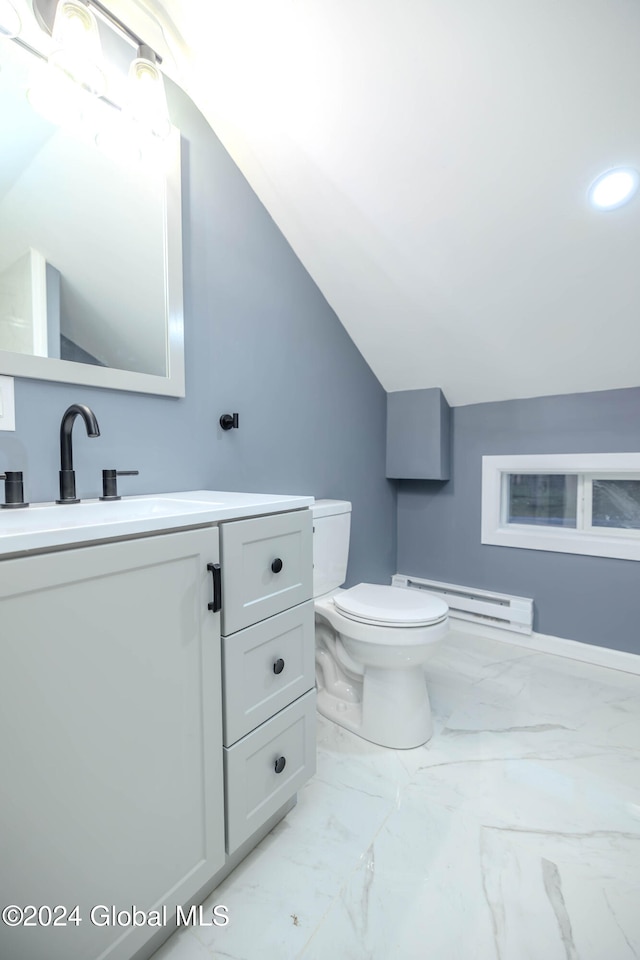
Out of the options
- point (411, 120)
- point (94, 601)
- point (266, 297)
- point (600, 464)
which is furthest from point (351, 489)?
point (94, 601)

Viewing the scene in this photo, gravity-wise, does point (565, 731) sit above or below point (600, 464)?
below

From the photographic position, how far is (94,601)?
688 mm

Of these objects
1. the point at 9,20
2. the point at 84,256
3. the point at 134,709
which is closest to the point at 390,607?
the point at 134,709

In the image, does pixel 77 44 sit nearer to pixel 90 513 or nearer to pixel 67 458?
pixel 67 458

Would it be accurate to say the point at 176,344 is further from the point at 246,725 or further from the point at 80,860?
the point at 80,860

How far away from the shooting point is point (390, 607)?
149 centimetres

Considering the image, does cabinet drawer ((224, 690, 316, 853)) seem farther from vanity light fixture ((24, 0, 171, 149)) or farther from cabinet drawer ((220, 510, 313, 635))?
vanity light fixture ((24, 0, 171, 149))

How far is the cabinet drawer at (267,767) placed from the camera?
0.94 metres

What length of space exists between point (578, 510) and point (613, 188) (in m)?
1.41

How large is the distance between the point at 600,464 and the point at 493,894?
171 centimetres

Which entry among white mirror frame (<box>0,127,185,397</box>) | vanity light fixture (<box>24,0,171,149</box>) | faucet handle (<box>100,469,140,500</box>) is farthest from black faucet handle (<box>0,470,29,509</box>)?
vanity light fixture (<box>24,0,171,149</box>)

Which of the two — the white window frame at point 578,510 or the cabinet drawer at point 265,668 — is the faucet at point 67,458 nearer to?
the cabinet drawer at point 265,668

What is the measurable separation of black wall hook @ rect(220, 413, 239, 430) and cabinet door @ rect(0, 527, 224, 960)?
0.74 meters

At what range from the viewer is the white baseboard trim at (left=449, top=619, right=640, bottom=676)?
76.8 inches
